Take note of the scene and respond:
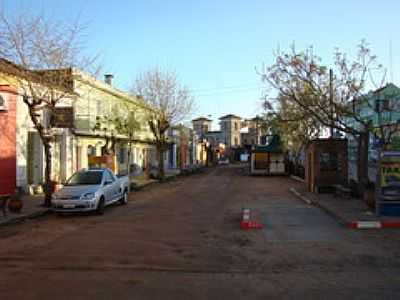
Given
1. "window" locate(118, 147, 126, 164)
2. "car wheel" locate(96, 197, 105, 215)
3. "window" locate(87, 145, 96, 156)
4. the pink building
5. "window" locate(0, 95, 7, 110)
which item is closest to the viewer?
"car wheel" locate(96, 197, 105, 215)

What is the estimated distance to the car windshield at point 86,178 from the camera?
1898cm

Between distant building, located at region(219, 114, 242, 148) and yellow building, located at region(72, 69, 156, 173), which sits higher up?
distant building, located at region(219, 114, 242, 148)

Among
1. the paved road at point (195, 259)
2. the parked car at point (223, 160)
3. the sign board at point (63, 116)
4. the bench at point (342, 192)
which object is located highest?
the sign board at point (63, 116)

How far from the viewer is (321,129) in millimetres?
35656

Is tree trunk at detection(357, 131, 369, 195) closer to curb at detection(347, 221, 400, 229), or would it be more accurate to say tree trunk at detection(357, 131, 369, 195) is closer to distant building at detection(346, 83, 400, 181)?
distant building at detection(346, 83, 400, 181)

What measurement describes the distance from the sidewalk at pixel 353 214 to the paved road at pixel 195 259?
54 cm

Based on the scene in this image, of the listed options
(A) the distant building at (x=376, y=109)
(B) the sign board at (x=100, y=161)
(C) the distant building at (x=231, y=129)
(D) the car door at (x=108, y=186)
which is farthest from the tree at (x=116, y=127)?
(C) the distant building at (x=231, y=129)

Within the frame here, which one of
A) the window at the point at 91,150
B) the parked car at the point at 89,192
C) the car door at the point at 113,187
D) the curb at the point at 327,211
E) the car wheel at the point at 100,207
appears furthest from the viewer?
the window at the point at 91,150

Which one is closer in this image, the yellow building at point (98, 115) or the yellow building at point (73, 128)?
the yellow building at point (73, 128)

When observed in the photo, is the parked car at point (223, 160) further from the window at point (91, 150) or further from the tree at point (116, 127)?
the window at point (91, 150)

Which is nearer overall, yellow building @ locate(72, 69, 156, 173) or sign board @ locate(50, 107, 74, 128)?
sign board @ locate(50, 107, 74, 128)

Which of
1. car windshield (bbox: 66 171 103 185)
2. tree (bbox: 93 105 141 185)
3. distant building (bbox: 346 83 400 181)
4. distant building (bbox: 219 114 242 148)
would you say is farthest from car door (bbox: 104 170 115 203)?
distant building (bbox: 219 114 242 148)

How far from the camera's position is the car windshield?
1898cm

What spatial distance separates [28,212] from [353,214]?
34.3 ft
